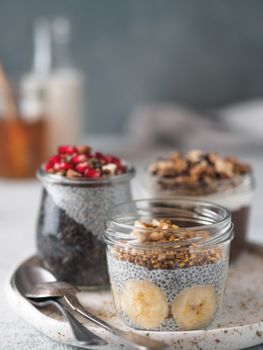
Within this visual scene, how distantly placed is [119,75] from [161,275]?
188 cm

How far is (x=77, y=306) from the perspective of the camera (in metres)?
1.01

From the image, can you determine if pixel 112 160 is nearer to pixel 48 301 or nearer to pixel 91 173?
pixel 91 173

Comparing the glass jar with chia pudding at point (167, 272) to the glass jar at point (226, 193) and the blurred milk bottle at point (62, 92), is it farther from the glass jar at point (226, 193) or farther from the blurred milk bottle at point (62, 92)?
the blurred milk bottle at point (62, 92)

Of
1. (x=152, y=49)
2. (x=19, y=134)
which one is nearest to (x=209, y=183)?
(x=19, y=134)

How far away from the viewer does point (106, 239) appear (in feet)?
3.28

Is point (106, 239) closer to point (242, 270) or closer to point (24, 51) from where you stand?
point (242, 270)

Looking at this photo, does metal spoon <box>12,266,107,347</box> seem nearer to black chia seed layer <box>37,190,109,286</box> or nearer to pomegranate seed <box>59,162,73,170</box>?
black chia seed layer <box>37,190,109,286</box>

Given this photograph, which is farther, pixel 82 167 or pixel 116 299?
pixel 82 167

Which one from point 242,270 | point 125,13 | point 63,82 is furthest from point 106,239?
point 125,13

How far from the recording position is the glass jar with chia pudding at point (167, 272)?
93cm

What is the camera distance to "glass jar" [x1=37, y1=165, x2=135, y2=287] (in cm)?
112

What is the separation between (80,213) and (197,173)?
10.1 inches

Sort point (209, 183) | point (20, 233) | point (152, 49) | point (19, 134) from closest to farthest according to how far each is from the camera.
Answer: point (209, 183) → point (20, 233) → point (19, 134) → point (152, 49)

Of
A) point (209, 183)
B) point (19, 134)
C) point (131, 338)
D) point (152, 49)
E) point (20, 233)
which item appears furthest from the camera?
point (152, 49)
